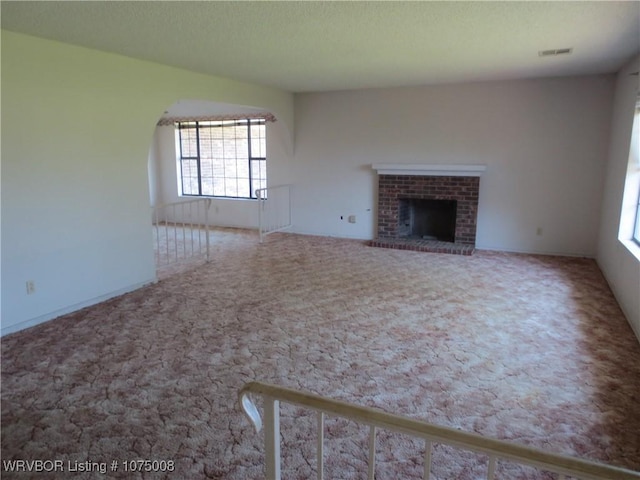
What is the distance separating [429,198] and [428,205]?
1.22 ft

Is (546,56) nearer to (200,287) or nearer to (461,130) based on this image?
(461,130)

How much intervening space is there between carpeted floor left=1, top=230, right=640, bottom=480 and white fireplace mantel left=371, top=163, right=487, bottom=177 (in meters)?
1.81

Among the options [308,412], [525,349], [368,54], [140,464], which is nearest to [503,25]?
[368,54]

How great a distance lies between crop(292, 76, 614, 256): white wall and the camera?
604 centimetres

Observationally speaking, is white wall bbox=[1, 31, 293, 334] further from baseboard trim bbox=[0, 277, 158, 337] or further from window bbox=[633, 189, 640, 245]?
window bbox=[633, 189, 640, 245]

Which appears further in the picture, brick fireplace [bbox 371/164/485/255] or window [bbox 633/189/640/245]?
brick fireplace [bbox 371/164/485/255]

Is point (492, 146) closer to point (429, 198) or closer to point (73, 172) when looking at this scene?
point (429, 198)

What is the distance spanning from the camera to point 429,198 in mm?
6910

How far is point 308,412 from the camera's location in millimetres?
2615

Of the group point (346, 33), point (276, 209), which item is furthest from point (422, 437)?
point (276, 209)

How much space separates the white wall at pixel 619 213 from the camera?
3.92 metres

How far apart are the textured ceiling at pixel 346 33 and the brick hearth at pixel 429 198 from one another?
180cm

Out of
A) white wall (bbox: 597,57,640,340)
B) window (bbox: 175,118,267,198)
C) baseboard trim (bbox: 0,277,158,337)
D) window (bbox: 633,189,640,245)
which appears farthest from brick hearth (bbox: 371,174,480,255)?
baseboard trim (bbox: 0,277,158,337)

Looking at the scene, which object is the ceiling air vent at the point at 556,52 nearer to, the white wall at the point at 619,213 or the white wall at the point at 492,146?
the white wall at the point at 619,213
